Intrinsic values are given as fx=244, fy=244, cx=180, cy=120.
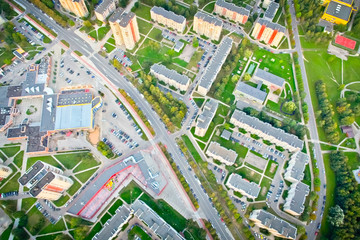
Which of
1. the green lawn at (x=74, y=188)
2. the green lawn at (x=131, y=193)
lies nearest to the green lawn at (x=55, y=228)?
the green lawn at (x=74, y=188)

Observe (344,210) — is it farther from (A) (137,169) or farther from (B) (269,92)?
(A) (137,169)

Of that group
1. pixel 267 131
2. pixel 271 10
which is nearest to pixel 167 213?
pixel 267 131

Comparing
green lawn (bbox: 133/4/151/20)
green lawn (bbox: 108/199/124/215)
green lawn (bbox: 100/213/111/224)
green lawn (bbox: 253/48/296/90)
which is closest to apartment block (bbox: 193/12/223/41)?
green lawn (bbox: 253/48/296/90)

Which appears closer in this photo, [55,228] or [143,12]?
[55,228]

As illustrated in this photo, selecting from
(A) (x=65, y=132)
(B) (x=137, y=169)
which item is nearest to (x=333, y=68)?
(B) (x=137, y=169)

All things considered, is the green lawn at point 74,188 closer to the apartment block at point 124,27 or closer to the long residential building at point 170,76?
the long residential building at point 170,76

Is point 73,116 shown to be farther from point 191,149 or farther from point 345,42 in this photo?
point 345,42
